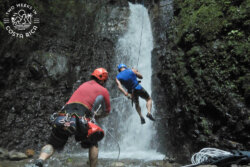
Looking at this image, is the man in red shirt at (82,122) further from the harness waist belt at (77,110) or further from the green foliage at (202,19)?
the green foliage at (202,19)

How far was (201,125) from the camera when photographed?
6.13 metres

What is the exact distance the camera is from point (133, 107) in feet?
36.5

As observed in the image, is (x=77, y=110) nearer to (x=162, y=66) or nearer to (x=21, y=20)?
(x=162, y=66)

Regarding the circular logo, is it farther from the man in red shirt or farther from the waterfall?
the man in red shirt

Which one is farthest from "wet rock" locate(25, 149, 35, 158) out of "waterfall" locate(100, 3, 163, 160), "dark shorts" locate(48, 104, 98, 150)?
"dark shorts" locate(48, 104, 98, 150)

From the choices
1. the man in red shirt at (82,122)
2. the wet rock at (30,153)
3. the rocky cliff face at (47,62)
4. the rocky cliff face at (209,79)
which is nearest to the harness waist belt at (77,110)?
the man in red shirt at (82,122)

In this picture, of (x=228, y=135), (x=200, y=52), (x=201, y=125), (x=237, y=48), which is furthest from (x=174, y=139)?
(x=237, y=48)

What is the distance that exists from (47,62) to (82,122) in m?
8.95

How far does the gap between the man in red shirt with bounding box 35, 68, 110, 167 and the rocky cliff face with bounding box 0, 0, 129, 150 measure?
24.6 ft

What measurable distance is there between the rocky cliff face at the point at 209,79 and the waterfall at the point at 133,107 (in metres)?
1.46

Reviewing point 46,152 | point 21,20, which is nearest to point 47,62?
point 21,20

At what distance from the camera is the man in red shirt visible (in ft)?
10.6

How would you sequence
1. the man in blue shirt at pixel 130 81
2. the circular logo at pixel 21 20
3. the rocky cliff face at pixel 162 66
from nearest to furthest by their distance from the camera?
1. the rocky cliff face at pixel 162 66
2. the man in blue shirt at pixel 130 81
3. the circular logo at pixel 21 20

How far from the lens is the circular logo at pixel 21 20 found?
12000mm
